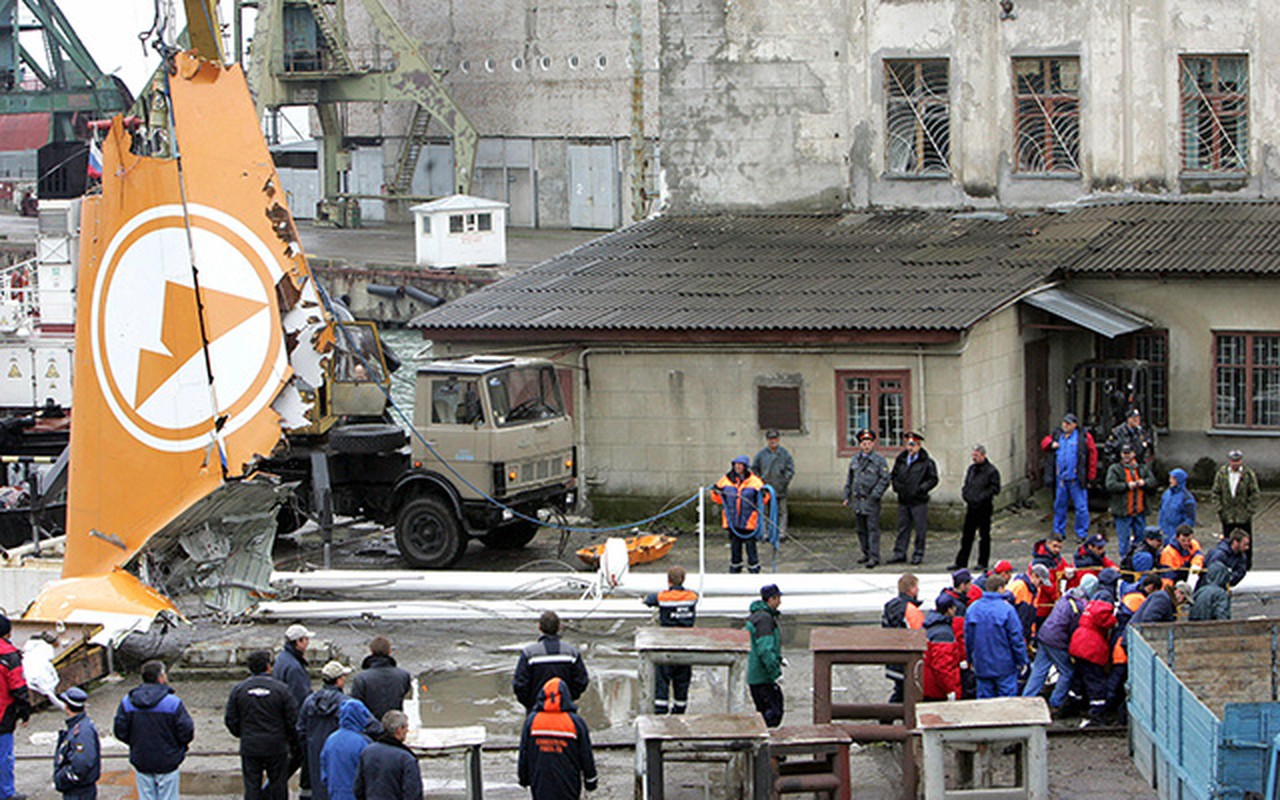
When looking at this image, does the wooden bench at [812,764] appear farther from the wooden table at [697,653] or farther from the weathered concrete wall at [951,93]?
the weathered concrete wall at [951,93]

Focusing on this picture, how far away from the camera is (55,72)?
97688 millimetres

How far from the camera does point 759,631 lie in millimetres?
15938

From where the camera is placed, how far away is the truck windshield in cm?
2453

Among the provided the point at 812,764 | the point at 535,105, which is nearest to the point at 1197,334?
the point at 812,764

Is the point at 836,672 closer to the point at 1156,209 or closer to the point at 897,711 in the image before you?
the point at 897,711

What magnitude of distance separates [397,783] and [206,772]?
443 cm

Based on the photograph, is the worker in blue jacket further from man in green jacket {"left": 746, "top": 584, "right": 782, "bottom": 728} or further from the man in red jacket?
man in green jacket {"left": 746, "top": 584, "right": 782, "bottom": 728}

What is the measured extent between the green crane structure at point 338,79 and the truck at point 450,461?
43.7 metres

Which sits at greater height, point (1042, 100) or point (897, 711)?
point (1042, 100)

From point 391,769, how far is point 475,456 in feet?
38.2

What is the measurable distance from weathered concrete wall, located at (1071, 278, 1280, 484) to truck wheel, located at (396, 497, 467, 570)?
9737 mm

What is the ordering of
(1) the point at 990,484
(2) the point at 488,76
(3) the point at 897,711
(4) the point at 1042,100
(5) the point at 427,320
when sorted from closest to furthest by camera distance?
(3) the point at 897,711 → (1) the point at 990,484 → (5) the point at 427,320 → (4) the point at 1042,100 → (2) the point at 488,76

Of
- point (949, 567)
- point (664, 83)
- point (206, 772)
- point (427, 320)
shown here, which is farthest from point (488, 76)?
point (206, 772)

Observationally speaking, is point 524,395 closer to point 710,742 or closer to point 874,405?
point 874,405
